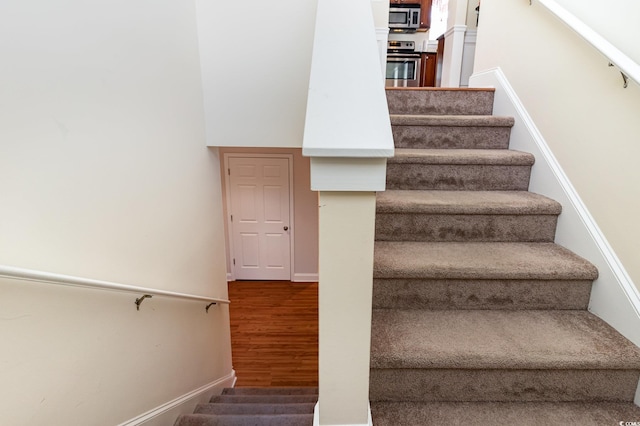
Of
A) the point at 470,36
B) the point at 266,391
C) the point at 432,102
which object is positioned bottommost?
the point at 266,391

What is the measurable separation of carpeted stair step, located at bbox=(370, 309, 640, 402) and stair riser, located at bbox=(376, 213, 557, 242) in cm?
47

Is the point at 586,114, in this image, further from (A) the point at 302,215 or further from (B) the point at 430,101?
(A) the point at 302,215

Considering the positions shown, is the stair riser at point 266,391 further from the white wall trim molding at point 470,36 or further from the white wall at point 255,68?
the white wall trim molding at point 470,36

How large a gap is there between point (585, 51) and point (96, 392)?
92.4 inches

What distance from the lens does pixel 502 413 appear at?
114 centimetres

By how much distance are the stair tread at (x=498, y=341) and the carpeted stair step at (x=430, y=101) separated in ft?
4.56

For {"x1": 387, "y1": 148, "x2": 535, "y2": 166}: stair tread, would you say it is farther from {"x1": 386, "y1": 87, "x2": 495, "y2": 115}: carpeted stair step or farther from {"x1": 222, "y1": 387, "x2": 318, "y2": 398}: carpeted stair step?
{"x1": 222, "y1": 387, "x2": 318, "y2": 398}: carpeted stair step

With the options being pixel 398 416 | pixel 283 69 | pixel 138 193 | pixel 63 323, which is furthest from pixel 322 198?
pixel 283 69

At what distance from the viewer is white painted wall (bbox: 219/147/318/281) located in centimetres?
499

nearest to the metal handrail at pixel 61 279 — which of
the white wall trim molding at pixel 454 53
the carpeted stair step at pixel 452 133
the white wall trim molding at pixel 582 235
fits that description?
the carpeted stair step at pixel 452 133

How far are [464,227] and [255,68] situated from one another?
1.56 metres

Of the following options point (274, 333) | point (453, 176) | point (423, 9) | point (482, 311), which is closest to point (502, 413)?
point (482, 311)

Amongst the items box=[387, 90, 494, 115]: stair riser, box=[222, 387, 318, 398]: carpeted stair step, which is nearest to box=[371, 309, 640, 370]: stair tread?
box=[387, 90, 494, 115]: stair riser

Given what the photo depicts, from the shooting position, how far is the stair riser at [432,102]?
2.31m
